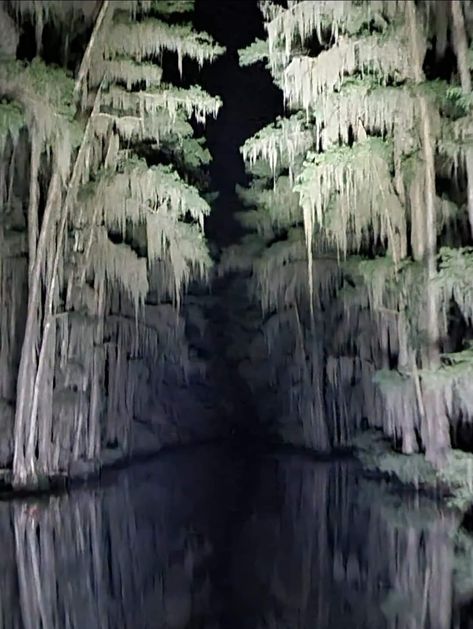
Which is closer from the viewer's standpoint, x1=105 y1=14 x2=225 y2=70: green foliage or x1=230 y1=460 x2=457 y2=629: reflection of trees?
x1=230 y1=460 x2=457 y2=629: reflection of trees

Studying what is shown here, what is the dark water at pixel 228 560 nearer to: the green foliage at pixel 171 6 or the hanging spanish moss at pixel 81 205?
the hanging spanish moss at pixel 81 205

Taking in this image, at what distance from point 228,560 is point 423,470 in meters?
4.24

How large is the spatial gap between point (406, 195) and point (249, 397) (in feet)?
43.3

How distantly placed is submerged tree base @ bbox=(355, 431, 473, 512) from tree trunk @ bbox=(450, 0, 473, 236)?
2.61 metres

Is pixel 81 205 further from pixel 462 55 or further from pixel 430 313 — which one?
pixel 462 55

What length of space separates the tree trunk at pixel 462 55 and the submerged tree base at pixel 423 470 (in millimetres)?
2609

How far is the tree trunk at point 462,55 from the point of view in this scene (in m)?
9.27

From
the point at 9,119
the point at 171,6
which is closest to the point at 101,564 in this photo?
the point at 9,119

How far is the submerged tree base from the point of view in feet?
30.0

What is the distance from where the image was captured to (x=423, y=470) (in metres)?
10.6

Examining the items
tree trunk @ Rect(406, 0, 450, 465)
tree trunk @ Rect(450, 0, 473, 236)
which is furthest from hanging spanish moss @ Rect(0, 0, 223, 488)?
tree trunk @ Rect(450, 0, 473, 236)

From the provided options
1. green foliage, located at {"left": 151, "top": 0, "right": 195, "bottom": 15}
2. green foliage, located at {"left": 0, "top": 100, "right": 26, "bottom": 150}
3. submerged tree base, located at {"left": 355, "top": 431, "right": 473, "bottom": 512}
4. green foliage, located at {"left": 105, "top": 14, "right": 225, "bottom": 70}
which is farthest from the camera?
green foliage, located at {"left": 151, "top": 0, "right": 195, "bottom": 15}

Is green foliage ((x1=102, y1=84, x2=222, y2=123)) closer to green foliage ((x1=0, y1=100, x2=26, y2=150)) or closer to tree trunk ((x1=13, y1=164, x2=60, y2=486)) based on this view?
tree trunk ((x1=13, y1=164, x2=60, y2=486))

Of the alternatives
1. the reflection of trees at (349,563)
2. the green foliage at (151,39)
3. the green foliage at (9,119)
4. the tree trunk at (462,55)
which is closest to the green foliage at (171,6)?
the green foliage at (151,39)
